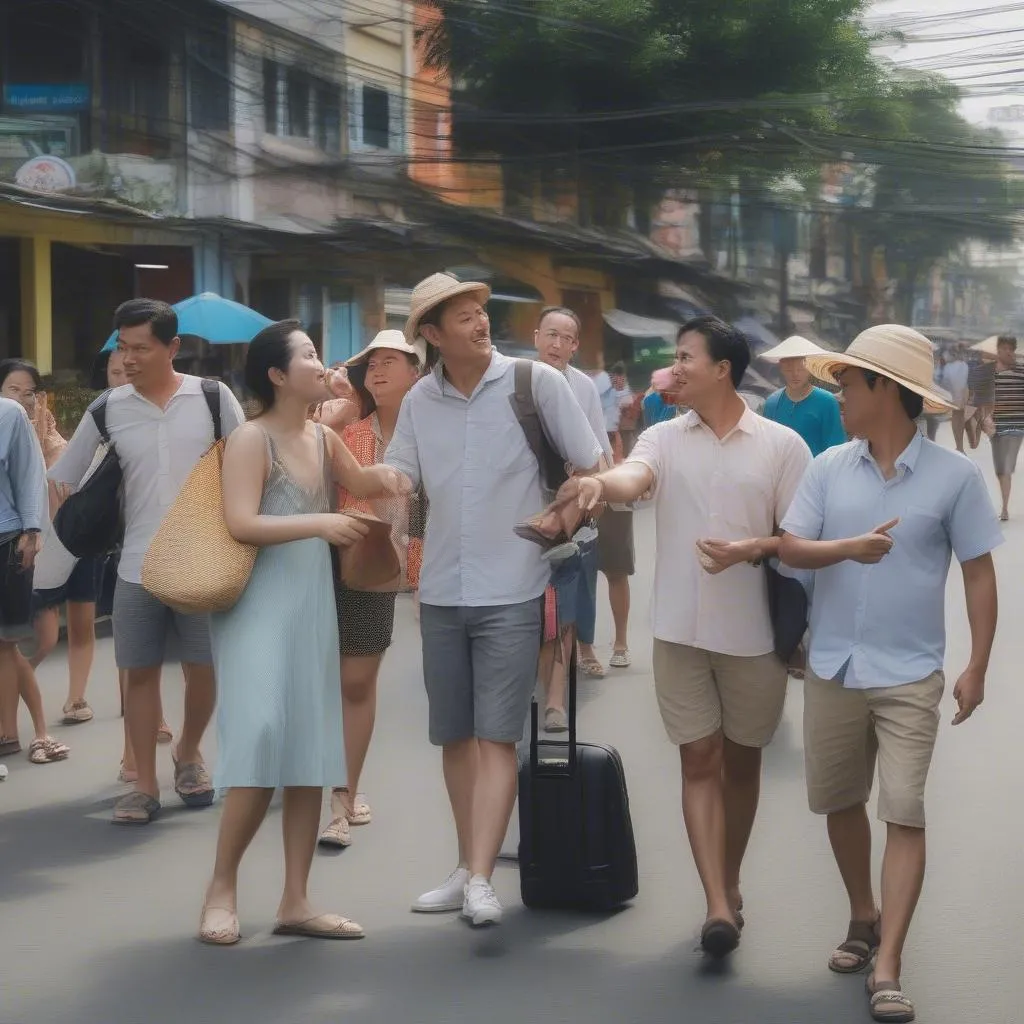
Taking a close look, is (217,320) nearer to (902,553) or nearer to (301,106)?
(301,106)

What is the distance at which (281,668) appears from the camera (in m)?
5.60

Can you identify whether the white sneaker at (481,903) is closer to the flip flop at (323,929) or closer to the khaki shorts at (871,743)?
the flip flop at (323,929)

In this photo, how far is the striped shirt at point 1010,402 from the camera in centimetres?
1819

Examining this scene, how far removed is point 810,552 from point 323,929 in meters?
1.76

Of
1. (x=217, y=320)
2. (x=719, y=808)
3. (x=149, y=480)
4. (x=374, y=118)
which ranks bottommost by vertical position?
(x=719, y=808)

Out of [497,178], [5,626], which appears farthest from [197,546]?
[497,178]

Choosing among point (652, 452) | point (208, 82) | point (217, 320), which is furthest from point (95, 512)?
point (208, 82)

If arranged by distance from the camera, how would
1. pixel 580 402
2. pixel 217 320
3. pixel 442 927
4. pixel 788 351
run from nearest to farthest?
pixel 442 927 → pixel 580 402 → pixel 788 351 → pixel 217 320

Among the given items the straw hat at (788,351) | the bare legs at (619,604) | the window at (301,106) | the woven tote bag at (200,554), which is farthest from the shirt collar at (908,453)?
the window at (301,106)

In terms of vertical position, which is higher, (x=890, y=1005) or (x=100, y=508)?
(x=100, y=508)

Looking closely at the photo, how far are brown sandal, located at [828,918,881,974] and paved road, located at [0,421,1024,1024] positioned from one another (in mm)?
81

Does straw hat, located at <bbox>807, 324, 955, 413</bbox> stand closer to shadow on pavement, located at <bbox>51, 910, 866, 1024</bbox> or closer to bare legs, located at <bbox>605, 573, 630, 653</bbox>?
shadow on pavement, located at <bbox>51, 910, 866, 1024</bbox>

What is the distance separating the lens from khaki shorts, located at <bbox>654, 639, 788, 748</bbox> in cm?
555

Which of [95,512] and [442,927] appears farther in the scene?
[95,512]
